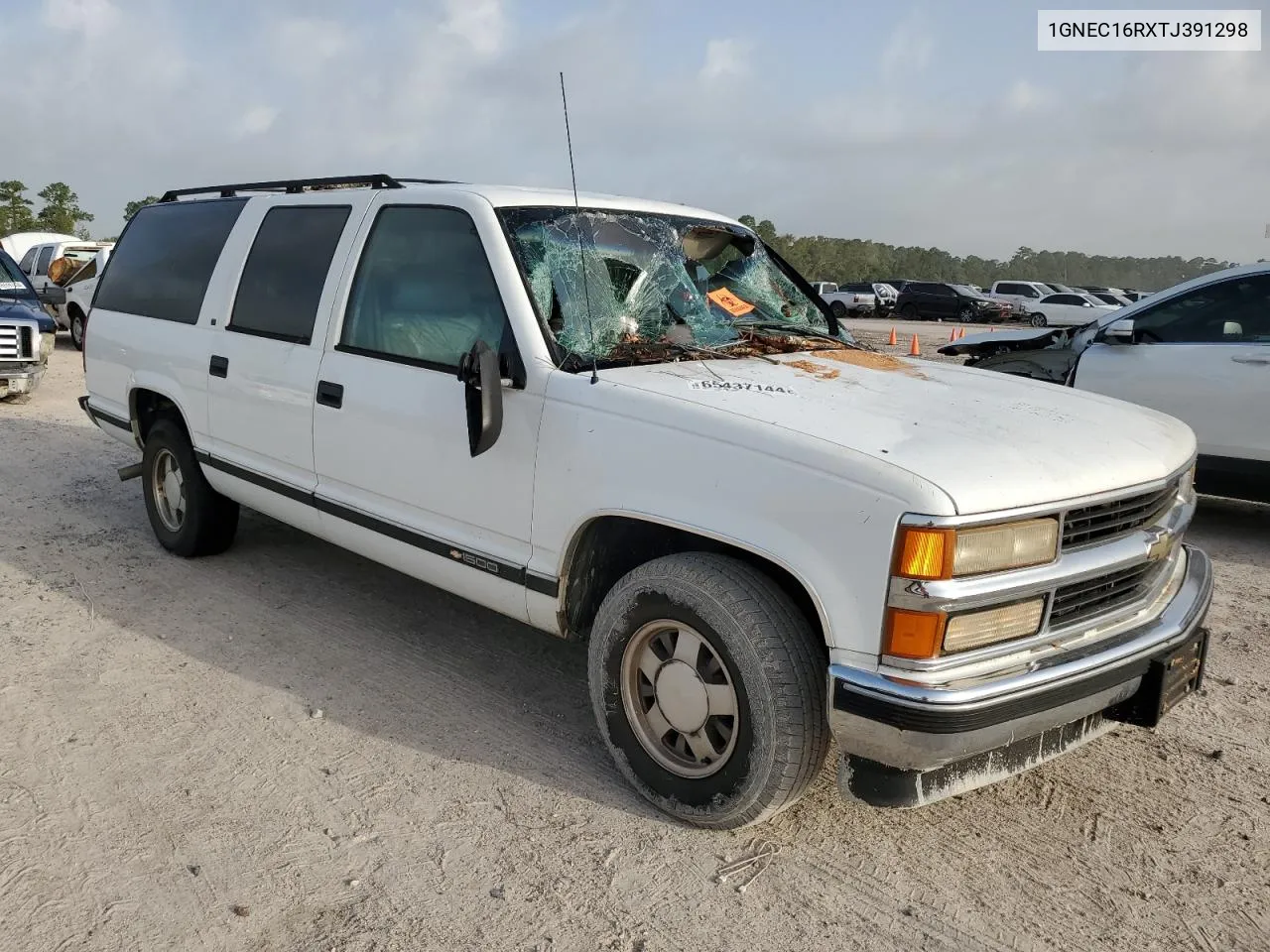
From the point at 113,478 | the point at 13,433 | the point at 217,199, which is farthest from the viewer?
the point at 13,433

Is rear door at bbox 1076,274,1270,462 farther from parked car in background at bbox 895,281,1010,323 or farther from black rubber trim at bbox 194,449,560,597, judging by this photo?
parked car in background at bbox 895,281,1010,323

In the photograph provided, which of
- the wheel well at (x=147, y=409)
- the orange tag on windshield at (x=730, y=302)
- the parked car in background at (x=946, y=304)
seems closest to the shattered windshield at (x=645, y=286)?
the orange tag on windshield at (x=730, y=302)

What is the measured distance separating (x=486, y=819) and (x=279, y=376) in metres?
2.17

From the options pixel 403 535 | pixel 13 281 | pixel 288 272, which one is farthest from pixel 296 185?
pixel 13 281

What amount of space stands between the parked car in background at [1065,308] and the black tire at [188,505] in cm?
2944

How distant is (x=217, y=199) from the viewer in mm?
5113

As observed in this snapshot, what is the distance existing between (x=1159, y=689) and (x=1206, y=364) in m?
4.18

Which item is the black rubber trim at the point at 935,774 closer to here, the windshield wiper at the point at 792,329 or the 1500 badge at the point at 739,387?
the 1500 badge at the point at 739,387

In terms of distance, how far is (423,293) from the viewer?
12.2ft

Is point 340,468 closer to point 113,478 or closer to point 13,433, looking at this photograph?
point 113,478

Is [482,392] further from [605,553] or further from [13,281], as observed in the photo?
[13,281]

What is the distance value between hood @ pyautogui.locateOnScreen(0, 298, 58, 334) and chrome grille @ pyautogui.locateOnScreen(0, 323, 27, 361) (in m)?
0.09

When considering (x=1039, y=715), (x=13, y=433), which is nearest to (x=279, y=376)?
(x=1039, y=715)

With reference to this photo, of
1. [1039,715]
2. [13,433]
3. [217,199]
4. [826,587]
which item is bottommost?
[13,433]
